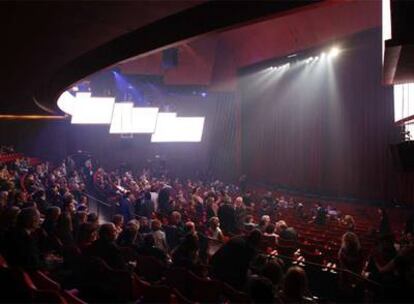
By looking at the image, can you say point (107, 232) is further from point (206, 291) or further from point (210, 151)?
point (210, 151)

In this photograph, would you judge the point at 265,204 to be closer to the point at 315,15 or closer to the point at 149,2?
the point at 315,15

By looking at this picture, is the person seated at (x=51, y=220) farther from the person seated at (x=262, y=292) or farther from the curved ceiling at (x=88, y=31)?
the person seated at (x=262, y=292)

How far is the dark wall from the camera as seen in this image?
1491 centimetres

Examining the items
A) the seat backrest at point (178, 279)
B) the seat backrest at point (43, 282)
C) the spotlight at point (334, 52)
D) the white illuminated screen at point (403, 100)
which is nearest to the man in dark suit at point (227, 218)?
the seat backrest at point (178, 279)

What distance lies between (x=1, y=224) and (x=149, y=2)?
3463 mm

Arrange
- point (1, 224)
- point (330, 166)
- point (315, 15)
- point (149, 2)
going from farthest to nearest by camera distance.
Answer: point (330, 166) < point (315, 15) < point (1, 224) < point (149, 2)

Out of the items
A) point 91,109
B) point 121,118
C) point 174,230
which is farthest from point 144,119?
point 174,230

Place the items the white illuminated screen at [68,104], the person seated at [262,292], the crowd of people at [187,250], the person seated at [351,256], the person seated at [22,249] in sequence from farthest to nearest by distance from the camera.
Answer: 1. the white illuminated screen at [68,104]
2. the person seated at [351,256]
3. the person seated at [22,249]
4. the crowd of people at [187,250]
5. the person seated at [262,292]

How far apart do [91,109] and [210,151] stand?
439 inches

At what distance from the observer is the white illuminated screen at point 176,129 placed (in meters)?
13.5

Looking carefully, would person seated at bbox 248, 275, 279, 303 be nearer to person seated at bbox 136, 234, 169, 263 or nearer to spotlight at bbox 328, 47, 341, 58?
person seated at bbox 136, 234, 169, 263

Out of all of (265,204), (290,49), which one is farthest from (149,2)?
(290,49)

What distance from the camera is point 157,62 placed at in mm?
16859

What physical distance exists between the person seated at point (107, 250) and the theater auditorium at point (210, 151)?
0.9 inches
